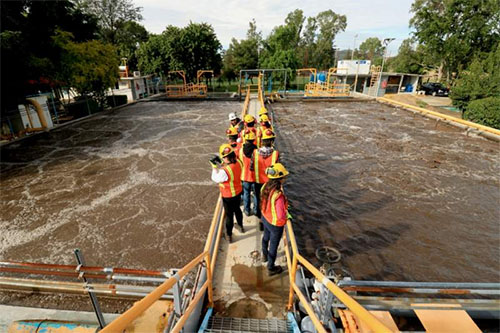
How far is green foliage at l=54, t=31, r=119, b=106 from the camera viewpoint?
15.1m

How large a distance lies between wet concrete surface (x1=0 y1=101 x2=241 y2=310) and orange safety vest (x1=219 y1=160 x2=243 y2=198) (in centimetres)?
172

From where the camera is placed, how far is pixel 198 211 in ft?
21.5

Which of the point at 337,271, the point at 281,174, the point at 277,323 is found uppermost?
the point at 281,174

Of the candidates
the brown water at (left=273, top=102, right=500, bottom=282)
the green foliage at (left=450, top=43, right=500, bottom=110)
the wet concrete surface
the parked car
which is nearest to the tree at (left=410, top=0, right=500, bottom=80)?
the parked car

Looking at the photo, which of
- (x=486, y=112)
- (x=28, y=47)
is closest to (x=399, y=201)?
(x=486, y=112)

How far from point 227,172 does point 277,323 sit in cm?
225

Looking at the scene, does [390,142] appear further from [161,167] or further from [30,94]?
[30,94]

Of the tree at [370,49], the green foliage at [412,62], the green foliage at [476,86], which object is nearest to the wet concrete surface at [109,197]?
the green foliage at [476,86]

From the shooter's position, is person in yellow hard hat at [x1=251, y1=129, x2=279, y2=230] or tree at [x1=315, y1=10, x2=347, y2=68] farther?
tree at [x1=315, y1=10, x2=347, y2=68]

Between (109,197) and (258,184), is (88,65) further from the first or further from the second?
(258,184)

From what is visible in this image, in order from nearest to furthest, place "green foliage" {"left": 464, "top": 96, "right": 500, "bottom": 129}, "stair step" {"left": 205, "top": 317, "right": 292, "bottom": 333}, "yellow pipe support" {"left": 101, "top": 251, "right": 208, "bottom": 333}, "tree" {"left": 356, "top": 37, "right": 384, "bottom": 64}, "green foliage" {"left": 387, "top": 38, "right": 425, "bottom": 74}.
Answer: "yellow pipe support" {"left": 101, "top": 251, "right": 208, "bottom": 333} → "stair step" {"left": 205, "top": 317, "right": 292, "bottom": 333} → "green foliage" {"left": 464, "top": 96, "right": 500, "bottom": 129} → "green foliage" {"left": 387, "top": 38, "right": 425, "bottom": 74} → "tree" {"left": 356, "top": 37, "right": 384, "bottom": 64}

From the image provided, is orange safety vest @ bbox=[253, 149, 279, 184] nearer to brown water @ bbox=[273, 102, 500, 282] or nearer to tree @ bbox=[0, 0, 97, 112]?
brown water @ bbox=[273, 102, 500, 282]

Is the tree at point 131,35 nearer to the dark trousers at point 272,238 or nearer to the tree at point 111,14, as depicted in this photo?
the tree at point 111,14

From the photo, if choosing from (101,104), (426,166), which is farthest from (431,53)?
(101,104)
